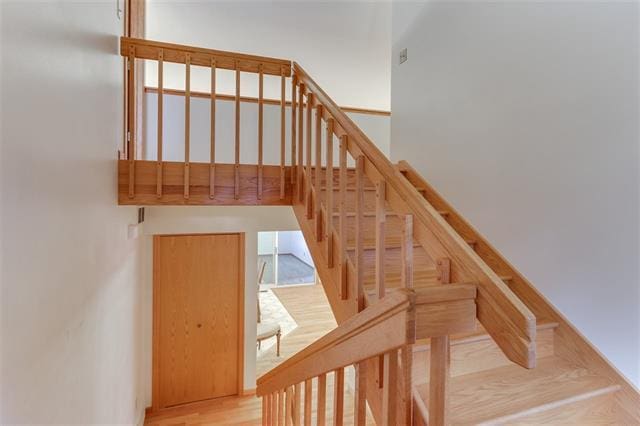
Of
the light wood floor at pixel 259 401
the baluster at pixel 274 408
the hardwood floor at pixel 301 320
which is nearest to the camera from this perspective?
the baluster at pixel 274 408

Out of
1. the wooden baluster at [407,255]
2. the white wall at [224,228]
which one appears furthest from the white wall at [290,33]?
the wooden baluster at [407,255]

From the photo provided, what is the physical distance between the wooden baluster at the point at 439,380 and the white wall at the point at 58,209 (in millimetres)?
976

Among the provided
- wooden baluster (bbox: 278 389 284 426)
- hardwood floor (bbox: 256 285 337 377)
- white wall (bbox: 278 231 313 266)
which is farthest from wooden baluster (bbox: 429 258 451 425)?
white wall (bbox: 278 231 313 266)

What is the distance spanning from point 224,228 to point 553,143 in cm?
286

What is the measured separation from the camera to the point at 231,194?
216 centimetres

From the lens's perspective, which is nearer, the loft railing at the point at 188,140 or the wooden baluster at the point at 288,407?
the wooden baluster at the point at 288,407

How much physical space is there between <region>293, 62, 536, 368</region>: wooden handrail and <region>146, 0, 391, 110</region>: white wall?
2.44 m

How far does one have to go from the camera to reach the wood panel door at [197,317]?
3.41 m

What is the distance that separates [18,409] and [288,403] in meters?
1.05

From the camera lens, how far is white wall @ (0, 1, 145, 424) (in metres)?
0.80

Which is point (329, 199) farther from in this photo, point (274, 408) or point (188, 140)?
point (274, 408)

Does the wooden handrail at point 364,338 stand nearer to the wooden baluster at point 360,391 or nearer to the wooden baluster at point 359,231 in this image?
the wooden baluster at point 360,391

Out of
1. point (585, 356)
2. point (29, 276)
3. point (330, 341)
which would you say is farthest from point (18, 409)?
point (585, 356)

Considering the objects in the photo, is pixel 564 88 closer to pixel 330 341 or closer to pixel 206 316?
pixel 330 341
